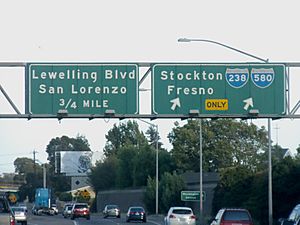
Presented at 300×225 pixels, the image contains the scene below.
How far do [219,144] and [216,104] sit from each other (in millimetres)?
70131

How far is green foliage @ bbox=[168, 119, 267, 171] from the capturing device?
102688 mm

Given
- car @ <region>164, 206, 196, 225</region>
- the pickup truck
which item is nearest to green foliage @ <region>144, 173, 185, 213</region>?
car @ <region>164, 206, 196, 225</region>

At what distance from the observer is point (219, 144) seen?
106m

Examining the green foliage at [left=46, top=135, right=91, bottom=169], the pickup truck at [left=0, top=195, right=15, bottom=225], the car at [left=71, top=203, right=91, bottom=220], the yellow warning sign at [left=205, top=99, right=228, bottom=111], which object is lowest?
the car at [left=71, top=203, right=91, bottom=220]

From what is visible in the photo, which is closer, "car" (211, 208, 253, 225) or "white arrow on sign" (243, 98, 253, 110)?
"white arrow on sign" (243, 98, 253, 110)

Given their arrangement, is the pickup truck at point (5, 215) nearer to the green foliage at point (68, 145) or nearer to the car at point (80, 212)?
the car at point (80, 212)

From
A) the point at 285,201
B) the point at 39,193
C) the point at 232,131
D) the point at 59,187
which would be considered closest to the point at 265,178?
the point at 285,201

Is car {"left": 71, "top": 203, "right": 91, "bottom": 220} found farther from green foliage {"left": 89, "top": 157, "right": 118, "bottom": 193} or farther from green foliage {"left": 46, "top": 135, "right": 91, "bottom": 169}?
green foliage {"left": 46, "top": 135, "right": 91, "bottom": 169}

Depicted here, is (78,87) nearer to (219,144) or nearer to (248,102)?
(248,102)

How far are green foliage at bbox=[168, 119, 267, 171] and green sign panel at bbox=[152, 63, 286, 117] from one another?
207ft

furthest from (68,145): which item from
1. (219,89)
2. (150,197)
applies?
(219,89)

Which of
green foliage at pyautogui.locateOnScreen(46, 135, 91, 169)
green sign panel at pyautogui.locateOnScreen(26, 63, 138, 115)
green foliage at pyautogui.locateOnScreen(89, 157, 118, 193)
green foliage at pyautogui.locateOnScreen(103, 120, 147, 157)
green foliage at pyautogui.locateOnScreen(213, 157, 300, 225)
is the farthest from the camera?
green foliage at pyautogui.locateOnScreen(46, 135, 91, 169)

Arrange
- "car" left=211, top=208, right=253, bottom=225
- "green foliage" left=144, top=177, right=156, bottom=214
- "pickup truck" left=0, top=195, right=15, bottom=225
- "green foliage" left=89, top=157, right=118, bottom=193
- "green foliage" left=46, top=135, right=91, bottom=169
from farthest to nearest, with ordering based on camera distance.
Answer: "green foliage" left=46, top=135, right=91, bottom=169, "green foliage" left=89, top=157, right=118, bottom=193, "green foliage" left=144, top=177, right=156, bottom=214, "car" left=211, top=208, right=253, bottom=225, "pickup truck" left=0, top=195, right=15, bottom=225

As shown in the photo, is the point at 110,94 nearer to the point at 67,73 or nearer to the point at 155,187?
the point at 67,73
